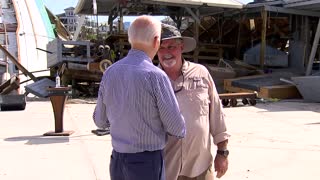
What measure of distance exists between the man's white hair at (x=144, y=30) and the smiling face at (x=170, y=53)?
1.28 feet

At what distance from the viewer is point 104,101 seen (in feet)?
8.50

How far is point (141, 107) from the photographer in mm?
2404

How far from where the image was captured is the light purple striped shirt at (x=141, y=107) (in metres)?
2.40

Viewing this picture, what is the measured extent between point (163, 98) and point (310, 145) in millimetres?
5066

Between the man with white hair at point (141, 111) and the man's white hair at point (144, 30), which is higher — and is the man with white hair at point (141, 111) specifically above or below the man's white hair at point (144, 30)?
below

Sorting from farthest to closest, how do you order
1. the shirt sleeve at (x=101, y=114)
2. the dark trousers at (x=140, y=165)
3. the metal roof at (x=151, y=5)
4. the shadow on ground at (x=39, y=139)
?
1. the metal roof at (x=151, y=5)
2. the shadow on ground at (x=39, y=139)
3. the shirt sleeve at (x=101, y=114)
4. the dark trousers at (x=140, y=165)

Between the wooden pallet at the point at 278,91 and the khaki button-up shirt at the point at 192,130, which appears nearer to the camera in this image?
the khaki button-up shirt at the point at 192,130

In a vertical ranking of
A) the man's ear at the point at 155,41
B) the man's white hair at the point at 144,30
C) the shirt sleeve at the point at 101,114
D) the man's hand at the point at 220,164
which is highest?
the man's white hair at the point at 144,30

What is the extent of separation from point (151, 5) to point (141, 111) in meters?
15.6

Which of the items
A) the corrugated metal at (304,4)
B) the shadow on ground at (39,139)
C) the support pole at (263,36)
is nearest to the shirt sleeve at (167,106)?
the shadow on ground at (39,139)

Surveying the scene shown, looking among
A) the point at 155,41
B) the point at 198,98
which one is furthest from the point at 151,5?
the point at 155,41

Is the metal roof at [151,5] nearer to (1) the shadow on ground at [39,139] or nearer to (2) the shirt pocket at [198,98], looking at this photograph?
(1) the shadow on ground at [39,139]

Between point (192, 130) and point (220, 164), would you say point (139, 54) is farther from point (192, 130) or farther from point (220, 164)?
point (220, 164)

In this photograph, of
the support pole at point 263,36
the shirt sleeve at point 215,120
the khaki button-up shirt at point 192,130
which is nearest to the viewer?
the khaki button-up shirt at point 192,130
